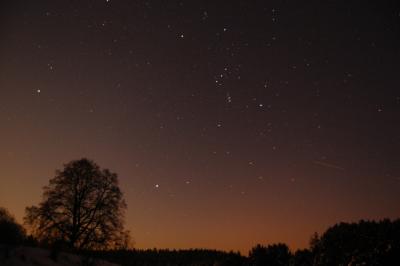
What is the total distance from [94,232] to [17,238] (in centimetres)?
1121

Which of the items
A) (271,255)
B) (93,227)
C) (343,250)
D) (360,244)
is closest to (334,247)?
(343,250)

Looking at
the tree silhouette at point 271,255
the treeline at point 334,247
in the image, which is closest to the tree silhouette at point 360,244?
the treeline at point 334,247

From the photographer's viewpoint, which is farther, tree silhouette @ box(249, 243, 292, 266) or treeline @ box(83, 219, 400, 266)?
tree silhouette @ box(249, 243, 292, 266)

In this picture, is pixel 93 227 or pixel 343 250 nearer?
pixel 343 250

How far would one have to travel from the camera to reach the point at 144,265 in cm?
3588

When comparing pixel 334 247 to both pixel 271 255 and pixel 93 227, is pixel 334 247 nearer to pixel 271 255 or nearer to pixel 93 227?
pixel 271 255

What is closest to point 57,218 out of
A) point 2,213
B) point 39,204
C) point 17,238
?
point 39,204

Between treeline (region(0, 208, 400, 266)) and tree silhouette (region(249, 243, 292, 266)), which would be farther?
tree silhouette (region(249, 243, 292, 266))

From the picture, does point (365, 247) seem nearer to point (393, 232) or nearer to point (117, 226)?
point (393, 232)

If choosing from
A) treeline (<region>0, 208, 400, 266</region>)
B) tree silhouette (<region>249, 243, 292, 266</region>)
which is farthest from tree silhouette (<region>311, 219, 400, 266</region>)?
tree silhouette (<region>249, 243, 292, 266</region>)

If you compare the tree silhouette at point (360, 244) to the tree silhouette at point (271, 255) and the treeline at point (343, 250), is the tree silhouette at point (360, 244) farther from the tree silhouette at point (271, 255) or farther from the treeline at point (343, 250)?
the tree silhouette at point (271, 255)

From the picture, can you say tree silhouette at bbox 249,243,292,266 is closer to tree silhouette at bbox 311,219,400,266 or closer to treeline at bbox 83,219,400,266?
treeline at bbox 83,219,400,266

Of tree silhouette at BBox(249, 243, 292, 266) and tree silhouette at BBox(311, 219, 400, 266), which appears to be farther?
tree silhouette at BBox(249, 243, 292, 266)

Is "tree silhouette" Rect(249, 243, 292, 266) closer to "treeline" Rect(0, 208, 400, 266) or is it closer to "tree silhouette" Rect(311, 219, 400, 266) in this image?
"treeline" Rect(0, 208, 400, 266)
